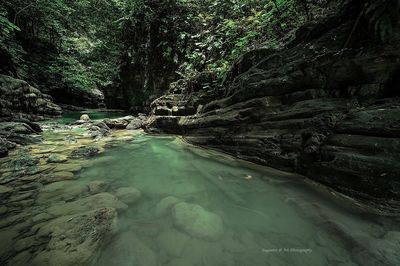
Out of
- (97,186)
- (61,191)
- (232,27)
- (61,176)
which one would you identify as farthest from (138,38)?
(61,191)

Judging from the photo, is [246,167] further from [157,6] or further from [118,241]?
[157,6]

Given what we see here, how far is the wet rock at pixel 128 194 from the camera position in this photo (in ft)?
11.0

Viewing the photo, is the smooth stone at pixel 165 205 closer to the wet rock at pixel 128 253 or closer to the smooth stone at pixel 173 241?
the smooth stone at pixel 173 241

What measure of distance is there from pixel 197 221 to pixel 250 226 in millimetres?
Answer: 644

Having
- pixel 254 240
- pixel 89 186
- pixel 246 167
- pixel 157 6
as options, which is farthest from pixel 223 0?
pixel 254 240

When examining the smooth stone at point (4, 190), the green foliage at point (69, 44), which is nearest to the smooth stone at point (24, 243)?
the smooth stone at point (4, 190)

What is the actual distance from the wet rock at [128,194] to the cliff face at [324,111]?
2.57 meters

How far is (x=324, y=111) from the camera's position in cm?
391

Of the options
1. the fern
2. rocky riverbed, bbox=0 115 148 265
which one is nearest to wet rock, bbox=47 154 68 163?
rocky riverbed, bbox=0 115 148 265

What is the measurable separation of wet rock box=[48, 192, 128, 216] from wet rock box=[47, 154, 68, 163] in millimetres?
2483

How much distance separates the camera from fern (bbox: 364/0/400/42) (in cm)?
331

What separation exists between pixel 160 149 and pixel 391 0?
19.3 ft

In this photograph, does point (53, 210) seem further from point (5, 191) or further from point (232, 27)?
point (232, 27)

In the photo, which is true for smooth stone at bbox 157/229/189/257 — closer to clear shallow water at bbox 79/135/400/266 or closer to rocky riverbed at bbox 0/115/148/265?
clear shallow water at bbox 79/135/400/266
